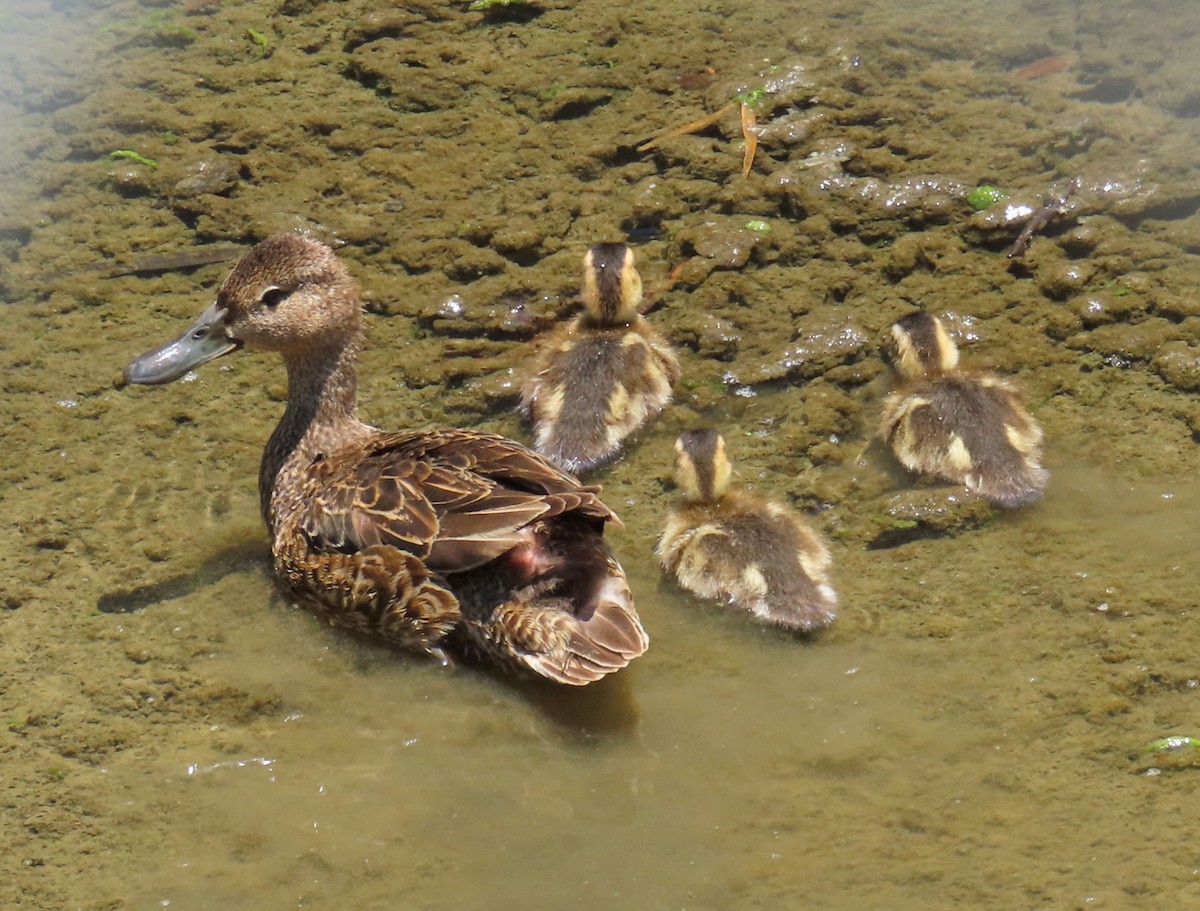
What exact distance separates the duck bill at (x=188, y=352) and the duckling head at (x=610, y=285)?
131 centimetres

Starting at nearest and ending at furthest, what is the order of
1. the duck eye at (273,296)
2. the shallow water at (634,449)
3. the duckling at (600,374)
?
1. the shallow water at (634,449)
2. the duck eye at (273,296)
3. the duckling at (600,374)

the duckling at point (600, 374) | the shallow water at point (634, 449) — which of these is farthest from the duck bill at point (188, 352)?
the duckling at point (600, 374)

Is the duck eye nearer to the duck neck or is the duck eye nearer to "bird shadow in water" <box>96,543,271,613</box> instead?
the duck neck

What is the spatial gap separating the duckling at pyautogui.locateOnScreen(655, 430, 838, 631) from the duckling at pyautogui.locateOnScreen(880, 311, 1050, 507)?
0.52 meters

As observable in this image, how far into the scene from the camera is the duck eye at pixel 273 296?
4570 mm

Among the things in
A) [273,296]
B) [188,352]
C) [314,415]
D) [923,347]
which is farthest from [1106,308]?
[188,352]

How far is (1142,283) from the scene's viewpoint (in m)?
5.30

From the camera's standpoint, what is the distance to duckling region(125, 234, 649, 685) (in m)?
3.91

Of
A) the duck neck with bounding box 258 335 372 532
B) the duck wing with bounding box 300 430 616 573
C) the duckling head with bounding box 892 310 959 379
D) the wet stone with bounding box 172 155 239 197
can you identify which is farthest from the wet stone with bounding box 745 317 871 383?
the wet stone with bounding box 172 155 239 197

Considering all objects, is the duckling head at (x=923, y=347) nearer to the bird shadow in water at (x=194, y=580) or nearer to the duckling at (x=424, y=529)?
the duckling at (x=424, y=529)

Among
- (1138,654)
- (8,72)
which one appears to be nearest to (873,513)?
(1138,654)

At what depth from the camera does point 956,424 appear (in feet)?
15.0

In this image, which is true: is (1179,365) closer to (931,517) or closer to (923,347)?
(923,347)

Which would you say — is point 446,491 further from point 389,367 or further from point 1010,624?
point 1010,624
